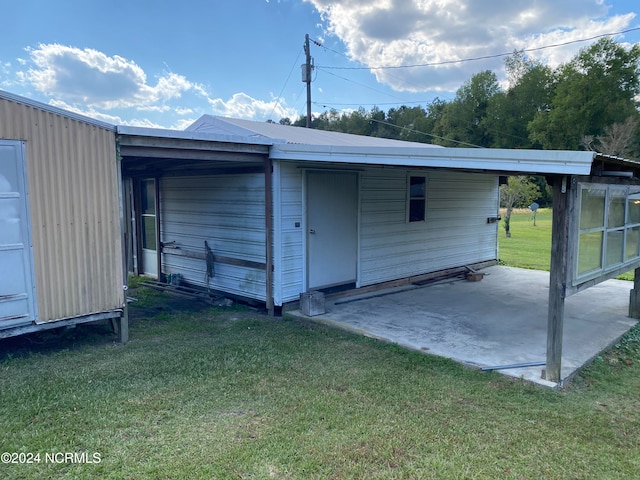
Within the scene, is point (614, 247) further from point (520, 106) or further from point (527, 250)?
point (520, 106)

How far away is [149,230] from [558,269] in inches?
279

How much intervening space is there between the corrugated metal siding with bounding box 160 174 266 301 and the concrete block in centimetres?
63

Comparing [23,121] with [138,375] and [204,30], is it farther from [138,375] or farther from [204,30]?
[204,30]

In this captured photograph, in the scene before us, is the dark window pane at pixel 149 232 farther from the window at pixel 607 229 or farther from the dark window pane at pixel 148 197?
the window at pixel 607 229

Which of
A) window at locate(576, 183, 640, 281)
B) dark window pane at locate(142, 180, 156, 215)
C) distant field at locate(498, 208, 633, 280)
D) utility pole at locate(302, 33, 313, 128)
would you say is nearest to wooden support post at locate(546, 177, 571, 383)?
window at locate(576, 183, 640, 281)

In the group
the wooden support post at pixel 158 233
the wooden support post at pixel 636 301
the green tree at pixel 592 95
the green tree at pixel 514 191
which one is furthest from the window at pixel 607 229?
the green tree at pixel 592 95

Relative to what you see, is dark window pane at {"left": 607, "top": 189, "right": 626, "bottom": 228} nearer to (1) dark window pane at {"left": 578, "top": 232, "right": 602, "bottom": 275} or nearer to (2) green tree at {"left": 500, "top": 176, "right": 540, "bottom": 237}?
(1) dark window pane at {"left": 578, "top": 232, "right": 602, "bottom": 275}

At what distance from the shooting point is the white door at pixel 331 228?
630 centimetres

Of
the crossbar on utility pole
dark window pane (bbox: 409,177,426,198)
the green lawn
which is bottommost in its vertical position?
the green lawn

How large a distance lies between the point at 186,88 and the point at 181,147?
16.6 meters

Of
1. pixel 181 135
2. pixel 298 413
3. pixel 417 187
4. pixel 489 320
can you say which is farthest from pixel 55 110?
pixel 417 187

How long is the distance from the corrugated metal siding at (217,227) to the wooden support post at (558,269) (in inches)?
143

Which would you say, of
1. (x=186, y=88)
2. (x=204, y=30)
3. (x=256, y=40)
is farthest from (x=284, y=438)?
(x=186, y=88)

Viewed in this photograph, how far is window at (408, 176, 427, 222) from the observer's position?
26.0 ft
